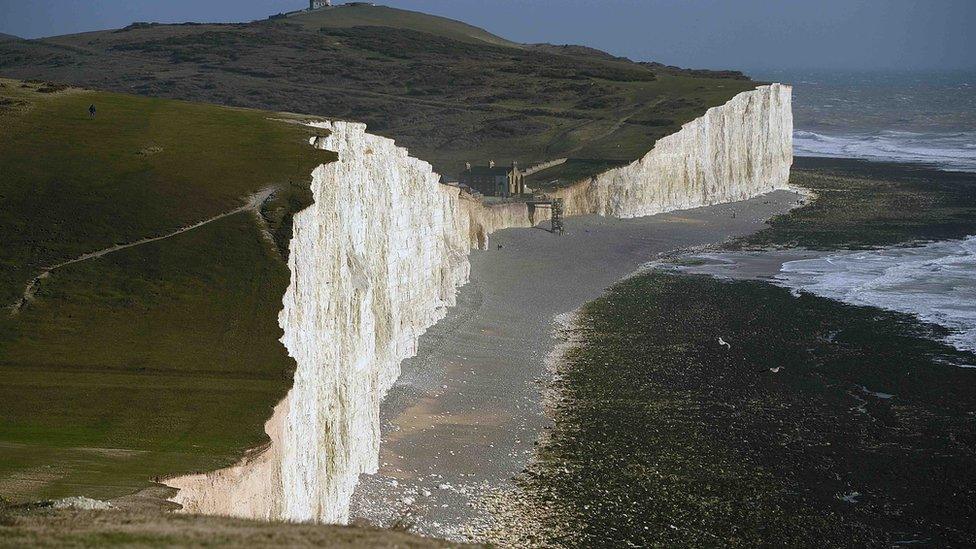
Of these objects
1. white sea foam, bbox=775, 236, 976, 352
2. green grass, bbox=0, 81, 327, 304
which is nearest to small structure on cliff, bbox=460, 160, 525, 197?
white sea foam, bbox=775, 236, 976, 352

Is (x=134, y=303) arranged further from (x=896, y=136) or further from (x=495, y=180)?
(x=896, y=136)

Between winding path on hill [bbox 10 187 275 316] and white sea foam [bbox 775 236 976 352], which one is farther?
white sea foam [bbox 775 236 976 352]

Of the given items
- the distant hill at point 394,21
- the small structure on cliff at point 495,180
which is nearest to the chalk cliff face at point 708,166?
the small structure on cliff at point 495,180

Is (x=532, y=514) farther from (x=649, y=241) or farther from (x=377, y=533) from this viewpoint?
(x=649, y=241)

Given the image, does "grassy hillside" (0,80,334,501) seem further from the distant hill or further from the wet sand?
A: the distant hill

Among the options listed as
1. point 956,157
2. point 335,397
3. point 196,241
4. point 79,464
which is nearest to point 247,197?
point 196,241

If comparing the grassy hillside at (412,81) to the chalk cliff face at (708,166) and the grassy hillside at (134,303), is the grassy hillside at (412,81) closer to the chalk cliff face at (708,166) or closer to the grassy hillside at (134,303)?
the chalk cliff face at (708,166)
